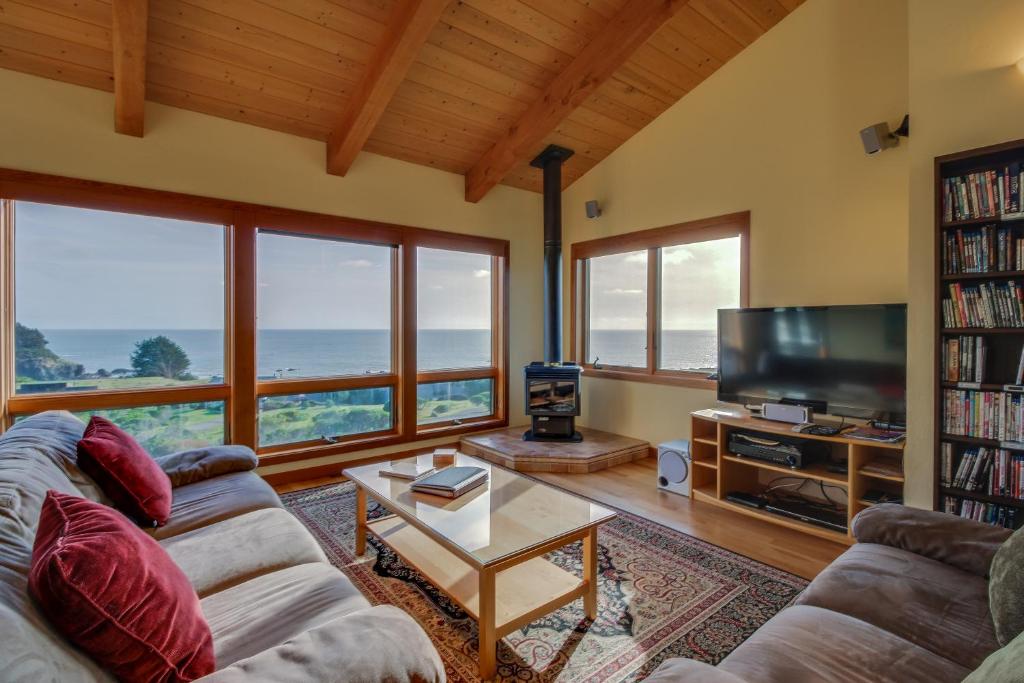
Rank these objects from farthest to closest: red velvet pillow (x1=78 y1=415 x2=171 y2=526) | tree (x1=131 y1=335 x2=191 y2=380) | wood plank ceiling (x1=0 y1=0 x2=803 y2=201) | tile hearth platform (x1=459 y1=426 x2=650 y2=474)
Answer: tile hearth platform (x1=459 y1=426 x2=650 y2=474), tree (x1=131 y1=335 x2=191 y2=380), wood plank ceiling (x1=0 y1=0 x2=803 y2=201), red velvet pillow (x1=78 y1=415 x2=171 y2=526)

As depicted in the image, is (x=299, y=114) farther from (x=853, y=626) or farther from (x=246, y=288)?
(x=853, y=626)

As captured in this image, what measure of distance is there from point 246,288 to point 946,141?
441 centimetres

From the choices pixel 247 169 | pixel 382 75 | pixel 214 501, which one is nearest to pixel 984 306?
pixel 382 75

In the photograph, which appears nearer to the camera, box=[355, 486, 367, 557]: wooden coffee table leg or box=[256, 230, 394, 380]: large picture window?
box=[355, 486, 367, 557]: wooden coffee table leg

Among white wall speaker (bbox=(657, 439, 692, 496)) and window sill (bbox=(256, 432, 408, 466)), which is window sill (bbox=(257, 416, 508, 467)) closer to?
window sill (bbox=(256, 432, 408, 466))

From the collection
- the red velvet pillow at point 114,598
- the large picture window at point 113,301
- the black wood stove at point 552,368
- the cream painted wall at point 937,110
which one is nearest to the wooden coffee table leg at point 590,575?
the red velvet pillow at point 114,598

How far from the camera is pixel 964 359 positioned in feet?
7.64

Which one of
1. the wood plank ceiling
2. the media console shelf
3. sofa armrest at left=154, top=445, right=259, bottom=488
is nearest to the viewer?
sofa armrest at left=154, top=445, right=259, bottom=488

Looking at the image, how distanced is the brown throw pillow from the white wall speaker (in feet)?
7.18

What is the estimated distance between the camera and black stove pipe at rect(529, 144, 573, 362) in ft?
15.5

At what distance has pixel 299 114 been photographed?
3654 mm

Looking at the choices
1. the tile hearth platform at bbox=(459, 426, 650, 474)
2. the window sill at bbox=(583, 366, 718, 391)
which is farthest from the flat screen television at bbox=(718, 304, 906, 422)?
the tile hearth platform at bbox=(459, 426, 650, 474)

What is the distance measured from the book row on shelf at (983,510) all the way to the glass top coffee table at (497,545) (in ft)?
5.86

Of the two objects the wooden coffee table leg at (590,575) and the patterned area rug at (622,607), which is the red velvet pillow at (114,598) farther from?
the wooden coffee table leg at (590,575)
